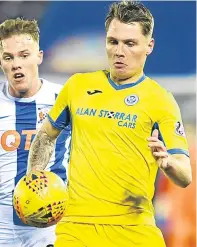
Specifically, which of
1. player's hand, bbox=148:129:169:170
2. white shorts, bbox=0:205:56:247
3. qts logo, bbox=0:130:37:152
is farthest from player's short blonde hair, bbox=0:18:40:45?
player's hand, bbox=148:129:169:170

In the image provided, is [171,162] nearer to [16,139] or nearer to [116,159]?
[116,159]

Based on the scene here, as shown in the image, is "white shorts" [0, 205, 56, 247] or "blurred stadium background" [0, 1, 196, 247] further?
"blurred stadium background" [0, 1, 196, 247]

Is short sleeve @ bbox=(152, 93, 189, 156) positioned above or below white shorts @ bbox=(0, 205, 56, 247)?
above

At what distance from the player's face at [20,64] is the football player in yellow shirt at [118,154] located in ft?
6.66

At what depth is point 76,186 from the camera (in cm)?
611

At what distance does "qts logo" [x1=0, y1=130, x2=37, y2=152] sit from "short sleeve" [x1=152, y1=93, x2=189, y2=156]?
7.61ft

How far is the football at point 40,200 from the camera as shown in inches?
232

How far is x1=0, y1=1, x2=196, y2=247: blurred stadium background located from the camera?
34.1ft

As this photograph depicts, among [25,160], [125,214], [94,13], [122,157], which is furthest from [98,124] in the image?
[94,13]

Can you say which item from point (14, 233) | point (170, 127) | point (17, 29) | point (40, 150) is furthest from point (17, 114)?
point (170, 127)

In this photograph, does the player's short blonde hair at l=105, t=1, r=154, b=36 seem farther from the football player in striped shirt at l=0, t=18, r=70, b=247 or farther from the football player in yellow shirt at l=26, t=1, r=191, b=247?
the football player in striped shirt at l=0, t=18, r=70, b=247

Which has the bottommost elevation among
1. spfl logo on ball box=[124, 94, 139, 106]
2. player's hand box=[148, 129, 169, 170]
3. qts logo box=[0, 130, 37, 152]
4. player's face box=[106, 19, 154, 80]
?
qts logo box=[0, 130, 37, 152]

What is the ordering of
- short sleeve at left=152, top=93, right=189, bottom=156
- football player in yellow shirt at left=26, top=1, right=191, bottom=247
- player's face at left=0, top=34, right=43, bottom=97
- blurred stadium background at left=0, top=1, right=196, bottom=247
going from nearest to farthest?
1. short sleeve at left=152, top=93, right=189, bottom=156
2. football player in yellow shirt at left=26, top=1, right=191, bottom=247
3. player's face at left=0, top=34, right=43, bottom=97
4. blurred stadium background at left=0, top=1, right=196, bottom=247

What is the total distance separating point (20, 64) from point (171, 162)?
2.98 metres
